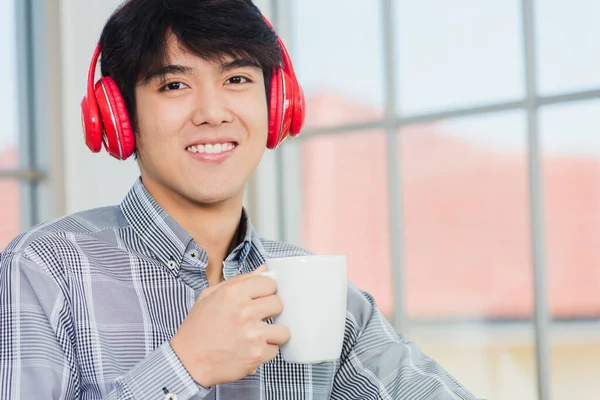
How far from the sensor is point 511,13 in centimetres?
205

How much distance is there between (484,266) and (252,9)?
1341mm

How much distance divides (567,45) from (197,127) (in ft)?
3.39

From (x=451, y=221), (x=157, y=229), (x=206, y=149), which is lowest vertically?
(x=451, y=221)

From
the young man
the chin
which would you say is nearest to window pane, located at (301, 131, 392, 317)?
the young man

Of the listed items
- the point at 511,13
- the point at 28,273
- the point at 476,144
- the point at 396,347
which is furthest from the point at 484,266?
the point at 28,273

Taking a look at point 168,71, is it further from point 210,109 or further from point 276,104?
point 276,104

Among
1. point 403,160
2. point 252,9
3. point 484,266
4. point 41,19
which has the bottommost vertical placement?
point 484,266

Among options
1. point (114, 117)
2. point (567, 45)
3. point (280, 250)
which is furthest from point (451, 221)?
point (114, 117)

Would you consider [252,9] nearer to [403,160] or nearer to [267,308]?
[267,308]

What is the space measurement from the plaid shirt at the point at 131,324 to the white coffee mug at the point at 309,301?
13 cm

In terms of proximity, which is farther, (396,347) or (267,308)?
(396,347)

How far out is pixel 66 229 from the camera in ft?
4.27

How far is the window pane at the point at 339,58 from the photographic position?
7.79ft

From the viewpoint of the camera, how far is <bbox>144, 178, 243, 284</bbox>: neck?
1388 mm
